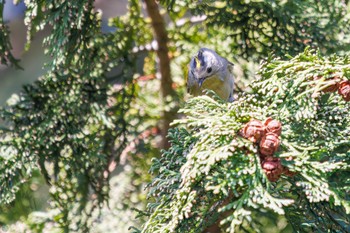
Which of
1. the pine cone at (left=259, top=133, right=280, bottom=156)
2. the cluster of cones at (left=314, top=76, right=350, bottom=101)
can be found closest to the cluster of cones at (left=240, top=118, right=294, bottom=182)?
the pine cone at (left=259, top=133, right=280, bottom=156)

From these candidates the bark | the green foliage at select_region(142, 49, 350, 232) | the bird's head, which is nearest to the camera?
the green foliage at select_region(142, 49, 350, 232)

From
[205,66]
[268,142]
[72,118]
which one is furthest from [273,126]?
[72,118]

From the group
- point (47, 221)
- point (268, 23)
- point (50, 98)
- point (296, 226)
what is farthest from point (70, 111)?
point (296, 226)

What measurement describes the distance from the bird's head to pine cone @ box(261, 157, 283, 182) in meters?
0.38

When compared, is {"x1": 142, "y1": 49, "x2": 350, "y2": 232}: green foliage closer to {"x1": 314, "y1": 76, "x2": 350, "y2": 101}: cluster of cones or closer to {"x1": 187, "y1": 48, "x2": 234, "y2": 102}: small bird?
{"x1": 314, "y1": 76, "x2": 350, "y2": 101}: cluster of cones

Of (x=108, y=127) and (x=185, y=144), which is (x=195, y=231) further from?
(x=108, y=127)

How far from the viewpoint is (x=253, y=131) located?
63cm

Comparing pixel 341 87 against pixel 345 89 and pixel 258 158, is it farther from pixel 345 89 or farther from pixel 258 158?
pixel 258 158

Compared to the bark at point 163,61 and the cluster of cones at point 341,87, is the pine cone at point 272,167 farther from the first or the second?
the bark at point 163,61

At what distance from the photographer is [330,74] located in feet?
2.28

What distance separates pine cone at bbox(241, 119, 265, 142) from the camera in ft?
2.05

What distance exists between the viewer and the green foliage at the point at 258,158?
61cm

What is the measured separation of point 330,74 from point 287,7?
434 mm

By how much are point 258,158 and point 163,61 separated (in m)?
0.69
